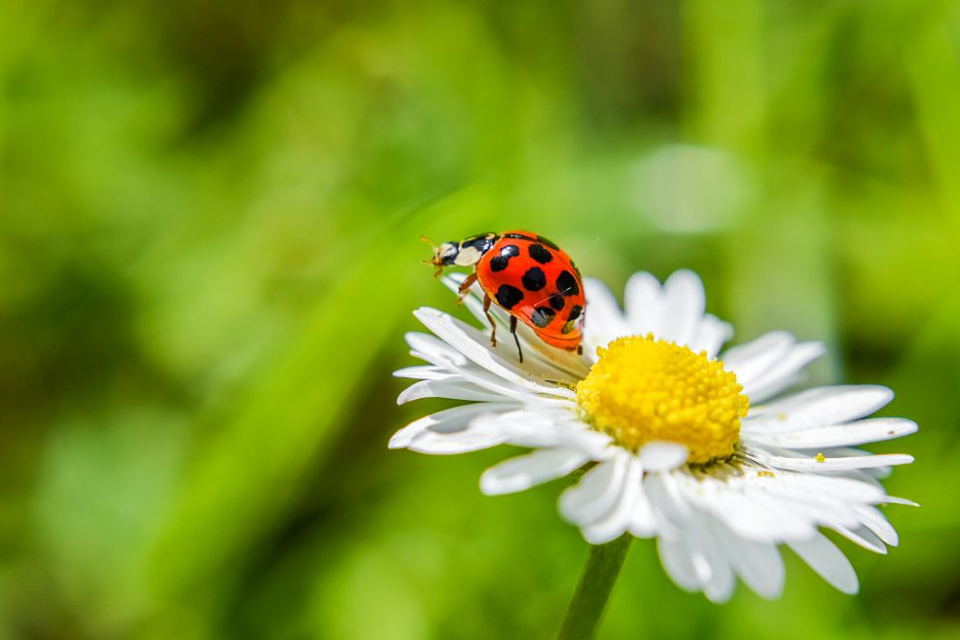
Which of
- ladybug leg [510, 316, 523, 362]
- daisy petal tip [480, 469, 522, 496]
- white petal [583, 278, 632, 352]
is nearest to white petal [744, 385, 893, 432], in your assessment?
white petal [583, 278, 632, 352]

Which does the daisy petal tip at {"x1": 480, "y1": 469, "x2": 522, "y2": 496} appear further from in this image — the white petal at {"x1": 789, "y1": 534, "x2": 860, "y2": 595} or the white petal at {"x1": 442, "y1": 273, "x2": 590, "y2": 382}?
the white petal at {"x1": 442, "y1": 273, "x2": 590, "y2": 382}

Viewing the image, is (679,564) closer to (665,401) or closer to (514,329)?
(665,401)

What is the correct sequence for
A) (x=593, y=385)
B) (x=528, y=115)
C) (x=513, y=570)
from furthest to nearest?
(x=528, y=115)
(x=513, y=570)
(x=593, y=385)

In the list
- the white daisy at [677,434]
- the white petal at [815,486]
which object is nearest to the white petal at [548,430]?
the white daisy at [677,434]

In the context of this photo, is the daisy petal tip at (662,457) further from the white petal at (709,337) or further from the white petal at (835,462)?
the white petal at (709,337)

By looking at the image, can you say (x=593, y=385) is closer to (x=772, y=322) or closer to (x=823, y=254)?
(x=772, y=322)

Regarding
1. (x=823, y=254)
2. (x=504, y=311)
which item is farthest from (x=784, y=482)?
(x=823, y=254)

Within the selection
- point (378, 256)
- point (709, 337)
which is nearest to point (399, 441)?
point (709, 337)
